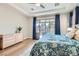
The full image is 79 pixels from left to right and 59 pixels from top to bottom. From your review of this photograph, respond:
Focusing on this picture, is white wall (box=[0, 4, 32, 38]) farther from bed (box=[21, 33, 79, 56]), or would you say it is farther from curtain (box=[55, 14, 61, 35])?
curtain (box=[55, 14, 61, 35])

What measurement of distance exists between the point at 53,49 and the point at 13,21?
0.88 metres

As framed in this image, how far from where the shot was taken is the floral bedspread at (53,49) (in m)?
1.69

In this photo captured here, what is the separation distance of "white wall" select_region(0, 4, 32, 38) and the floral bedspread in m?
0.36

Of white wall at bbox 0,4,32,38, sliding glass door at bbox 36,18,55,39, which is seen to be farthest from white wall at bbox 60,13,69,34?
white wall at bbox 0,4,32,38

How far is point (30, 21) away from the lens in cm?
200

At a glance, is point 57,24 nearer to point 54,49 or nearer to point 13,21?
point 54,49

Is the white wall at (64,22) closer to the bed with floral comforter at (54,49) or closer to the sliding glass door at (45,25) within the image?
the sliding glass door at (45,25)

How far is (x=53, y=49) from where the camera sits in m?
1.75

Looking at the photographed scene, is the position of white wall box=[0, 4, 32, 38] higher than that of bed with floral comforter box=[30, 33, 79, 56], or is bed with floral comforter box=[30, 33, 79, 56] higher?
white wall box=[0, 4, 32, 38]

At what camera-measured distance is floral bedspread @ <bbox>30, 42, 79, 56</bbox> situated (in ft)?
5.54

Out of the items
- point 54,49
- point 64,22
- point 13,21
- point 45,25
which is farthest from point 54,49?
point 13,21

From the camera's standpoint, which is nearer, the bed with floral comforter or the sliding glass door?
the bed with floral comforter

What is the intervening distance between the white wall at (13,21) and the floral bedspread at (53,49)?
0.36 metres

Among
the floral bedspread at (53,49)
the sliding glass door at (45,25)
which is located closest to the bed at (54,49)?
the floral bedspread at (53,49)
